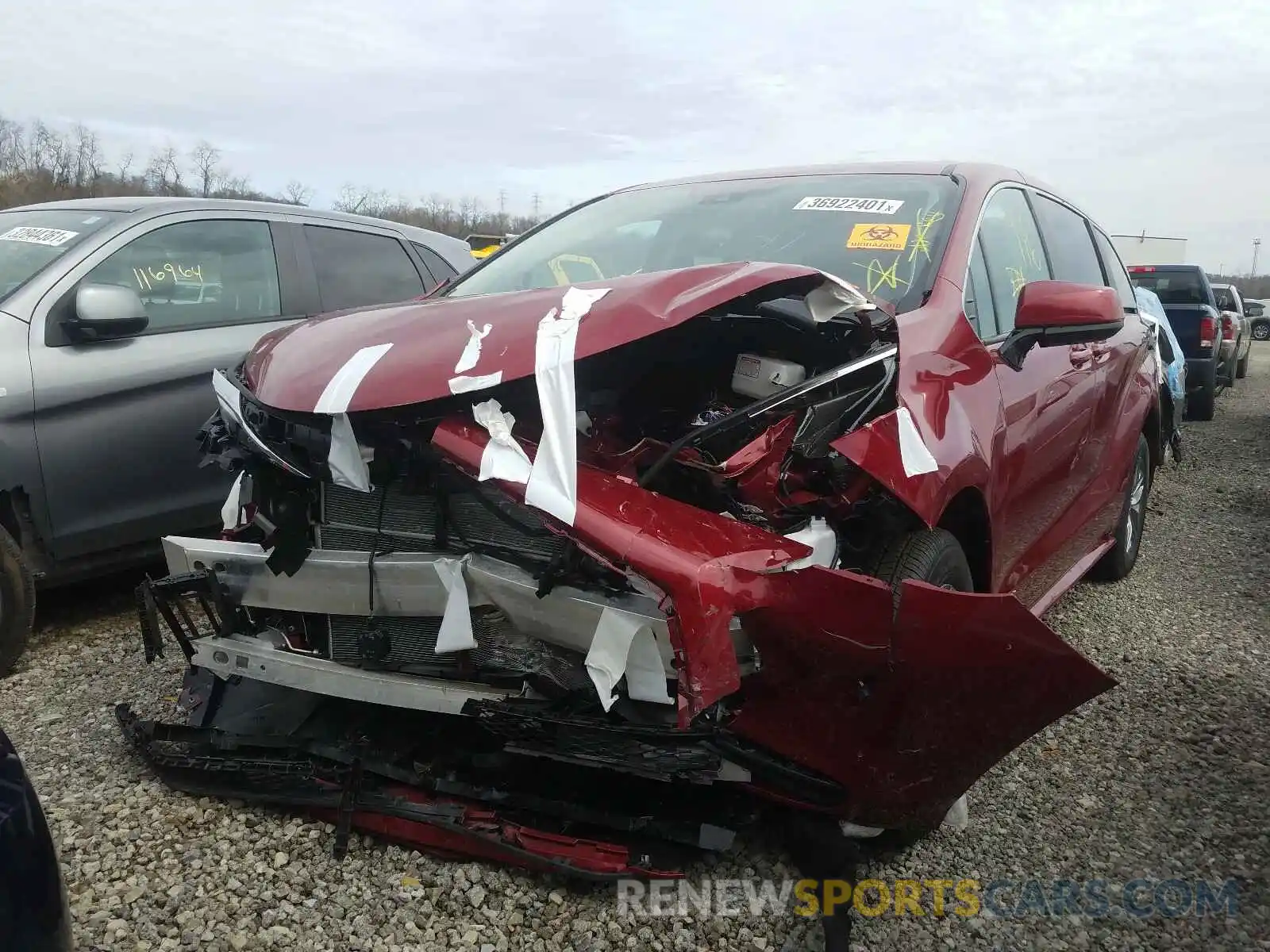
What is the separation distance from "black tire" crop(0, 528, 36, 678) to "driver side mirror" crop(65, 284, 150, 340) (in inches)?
31.1

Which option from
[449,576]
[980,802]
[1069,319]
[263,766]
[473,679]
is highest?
[1069,319]

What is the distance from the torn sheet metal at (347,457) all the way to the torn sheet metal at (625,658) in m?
0.64

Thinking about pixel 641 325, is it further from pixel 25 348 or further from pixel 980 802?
pixel 25 348

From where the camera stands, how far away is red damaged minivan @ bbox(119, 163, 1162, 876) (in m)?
1.81

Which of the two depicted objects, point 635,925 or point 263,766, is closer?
point 635,925

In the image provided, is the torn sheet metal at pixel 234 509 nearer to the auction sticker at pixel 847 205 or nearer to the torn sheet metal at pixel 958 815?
the auction sticker at pixel 847 205

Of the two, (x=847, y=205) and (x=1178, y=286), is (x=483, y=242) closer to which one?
(x=847, y=205)

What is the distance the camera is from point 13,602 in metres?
3.18

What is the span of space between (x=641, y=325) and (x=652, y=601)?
0.57 m

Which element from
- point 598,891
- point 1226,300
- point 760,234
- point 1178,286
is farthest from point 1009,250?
point 1226,300

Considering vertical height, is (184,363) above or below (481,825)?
above

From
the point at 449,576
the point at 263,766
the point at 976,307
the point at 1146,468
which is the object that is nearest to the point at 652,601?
the point at 449,576

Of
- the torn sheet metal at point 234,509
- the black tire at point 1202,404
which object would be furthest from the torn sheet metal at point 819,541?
the black tire at point 1202,404

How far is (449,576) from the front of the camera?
2.07 metres
